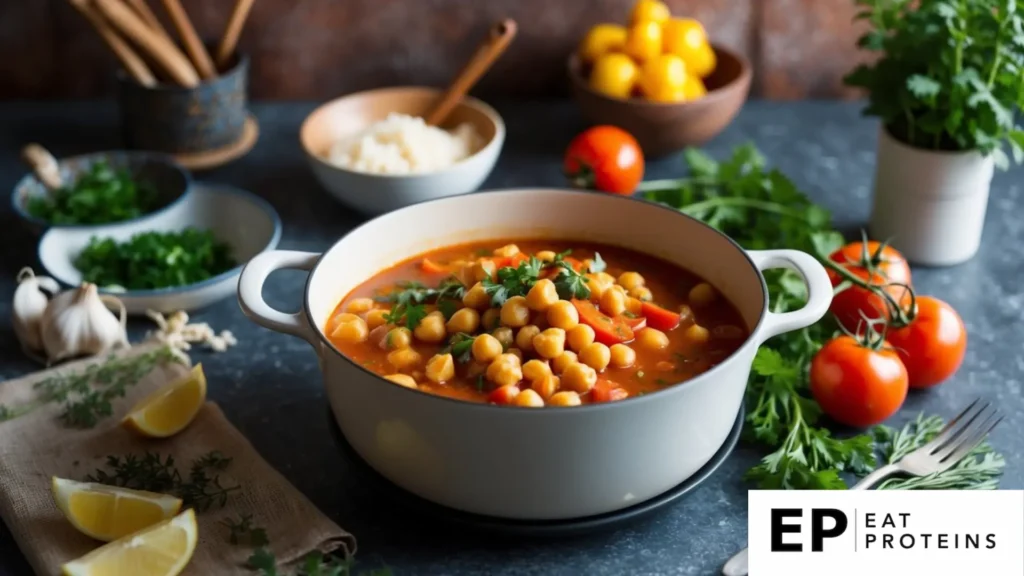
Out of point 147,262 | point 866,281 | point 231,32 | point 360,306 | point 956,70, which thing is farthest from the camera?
point 231,32

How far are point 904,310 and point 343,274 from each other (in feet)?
3.35

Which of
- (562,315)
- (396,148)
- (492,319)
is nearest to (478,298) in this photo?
(492,319)

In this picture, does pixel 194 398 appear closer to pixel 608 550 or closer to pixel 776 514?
pixel 608 550

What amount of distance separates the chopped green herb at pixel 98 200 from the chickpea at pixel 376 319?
2.92ft

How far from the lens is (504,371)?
5.70 ft

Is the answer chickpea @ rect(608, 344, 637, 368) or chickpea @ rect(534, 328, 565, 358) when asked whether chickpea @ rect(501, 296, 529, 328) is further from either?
chickpea @ rect(608, 344, 637, 368)

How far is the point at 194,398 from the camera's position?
1.95 metres

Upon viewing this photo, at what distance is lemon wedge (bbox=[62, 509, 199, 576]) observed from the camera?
1562mm

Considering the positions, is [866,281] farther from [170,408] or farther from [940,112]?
[170,408]

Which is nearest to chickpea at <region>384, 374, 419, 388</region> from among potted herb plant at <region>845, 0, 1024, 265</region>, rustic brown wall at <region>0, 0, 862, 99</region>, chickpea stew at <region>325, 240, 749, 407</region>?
chickpea stew at <region>325, 240, 749, 407</region>

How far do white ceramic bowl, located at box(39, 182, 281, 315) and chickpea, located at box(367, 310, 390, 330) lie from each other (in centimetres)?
44

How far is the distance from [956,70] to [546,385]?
1134mm

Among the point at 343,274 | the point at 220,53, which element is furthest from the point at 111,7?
the point at 343,274

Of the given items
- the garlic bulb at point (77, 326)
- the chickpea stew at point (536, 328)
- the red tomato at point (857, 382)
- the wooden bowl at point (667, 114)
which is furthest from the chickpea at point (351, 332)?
the wooden bowl at point (667, 114)
